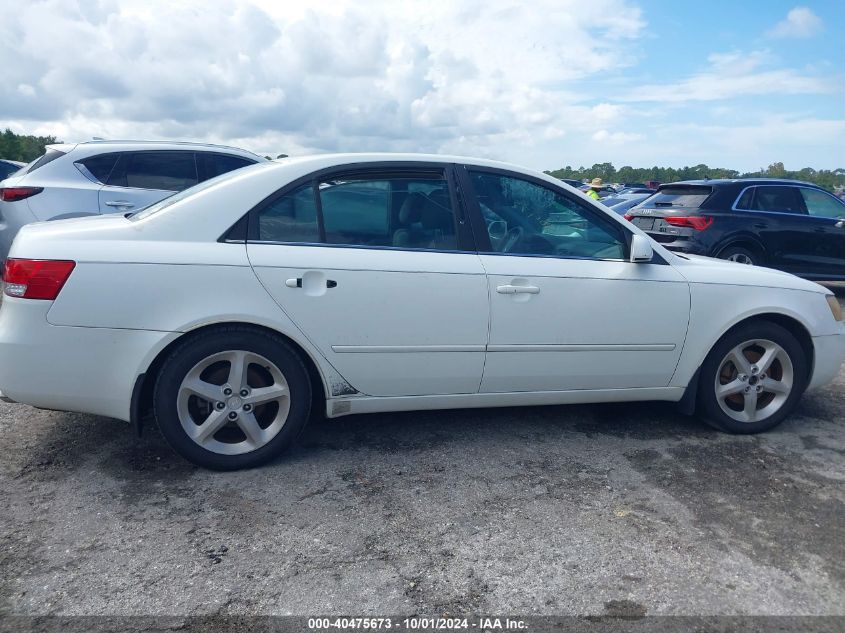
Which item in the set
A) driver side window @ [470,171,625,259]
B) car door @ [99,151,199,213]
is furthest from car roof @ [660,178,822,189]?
car door @ [99,151,199,213]

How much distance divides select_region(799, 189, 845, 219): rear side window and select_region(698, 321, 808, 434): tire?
5939 millimetres

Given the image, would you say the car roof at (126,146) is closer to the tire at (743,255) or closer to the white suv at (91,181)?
the white suv at (91,181)

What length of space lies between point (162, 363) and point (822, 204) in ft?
30.0

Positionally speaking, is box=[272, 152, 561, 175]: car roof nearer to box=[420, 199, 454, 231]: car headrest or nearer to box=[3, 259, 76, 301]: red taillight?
box=[420, 199, 454, 231]: car headrest

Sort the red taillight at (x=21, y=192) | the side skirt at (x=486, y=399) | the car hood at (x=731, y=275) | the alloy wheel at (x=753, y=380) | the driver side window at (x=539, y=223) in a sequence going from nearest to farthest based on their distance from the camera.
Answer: the side skirt at (x=486, y=399), the driver side window at (x=539, y=223), the car hood at (x=731, y=275), the alloy wheel at (x=753, y=380), the red taillight at (x=21, y=192)

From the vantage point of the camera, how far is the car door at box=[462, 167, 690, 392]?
3.77 meters

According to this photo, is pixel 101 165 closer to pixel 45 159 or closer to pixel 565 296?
pixel 45 159

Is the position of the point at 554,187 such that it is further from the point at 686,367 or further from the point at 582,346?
the point at 686,367

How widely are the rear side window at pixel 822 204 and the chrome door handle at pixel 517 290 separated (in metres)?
7.27

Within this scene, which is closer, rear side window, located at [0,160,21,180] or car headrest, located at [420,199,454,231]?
car headrest, located at [420,199,454,231]

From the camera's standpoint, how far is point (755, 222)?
895 centimetres

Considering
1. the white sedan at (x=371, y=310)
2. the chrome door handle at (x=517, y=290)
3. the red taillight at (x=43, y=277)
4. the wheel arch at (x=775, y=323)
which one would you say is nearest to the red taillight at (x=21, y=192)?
the white sedan at (x=371, y=310)

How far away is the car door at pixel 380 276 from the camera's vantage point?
11.3 ft

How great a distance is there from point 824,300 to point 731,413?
959mm
